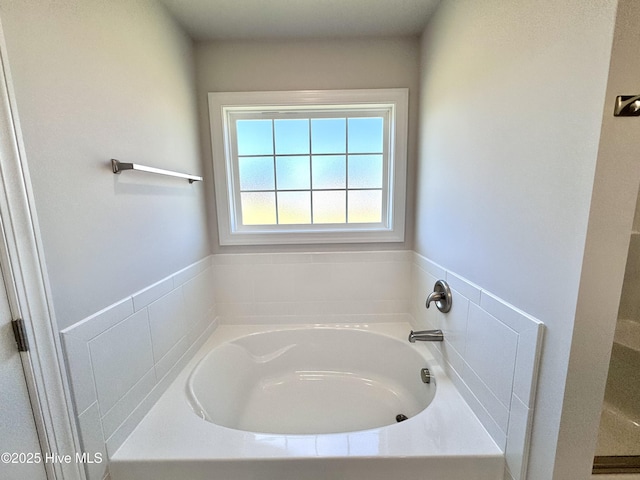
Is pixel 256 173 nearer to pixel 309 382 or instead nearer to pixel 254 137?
pixel 254 137

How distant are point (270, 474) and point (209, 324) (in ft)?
3.50

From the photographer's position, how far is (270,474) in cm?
93

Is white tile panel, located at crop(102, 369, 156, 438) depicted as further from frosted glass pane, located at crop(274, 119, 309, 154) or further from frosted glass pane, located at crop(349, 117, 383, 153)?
frosted glass pane, located at crop(349, 117, 383, 153)

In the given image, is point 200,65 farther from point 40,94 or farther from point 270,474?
point 270,474

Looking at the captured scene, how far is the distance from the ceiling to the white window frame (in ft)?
1.02

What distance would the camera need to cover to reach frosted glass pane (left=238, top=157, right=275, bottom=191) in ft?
6.16

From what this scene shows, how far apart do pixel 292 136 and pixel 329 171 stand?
35 centimetres

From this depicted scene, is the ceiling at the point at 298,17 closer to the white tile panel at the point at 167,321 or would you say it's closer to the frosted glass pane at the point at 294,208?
the frosted glass pane at the point at 294,208

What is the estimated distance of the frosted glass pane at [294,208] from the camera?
1.92 metres

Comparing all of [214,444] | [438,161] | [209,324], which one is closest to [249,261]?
[209,324]

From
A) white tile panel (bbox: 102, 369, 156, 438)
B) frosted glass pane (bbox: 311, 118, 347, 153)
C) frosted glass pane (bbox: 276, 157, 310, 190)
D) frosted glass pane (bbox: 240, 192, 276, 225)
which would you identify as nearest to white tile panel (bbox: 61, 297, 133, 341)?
white tile panel (bbox: 102, 369, 156, 438)

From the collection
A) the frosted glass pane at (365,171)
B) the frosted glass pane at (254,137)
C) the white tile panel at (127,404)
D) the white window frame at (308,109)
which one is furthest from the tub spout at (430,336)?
the frosted glass pane at (254,137)

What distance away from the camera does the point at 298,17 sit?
1.44 meters

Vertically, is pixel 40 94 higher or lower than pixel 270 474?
higher
